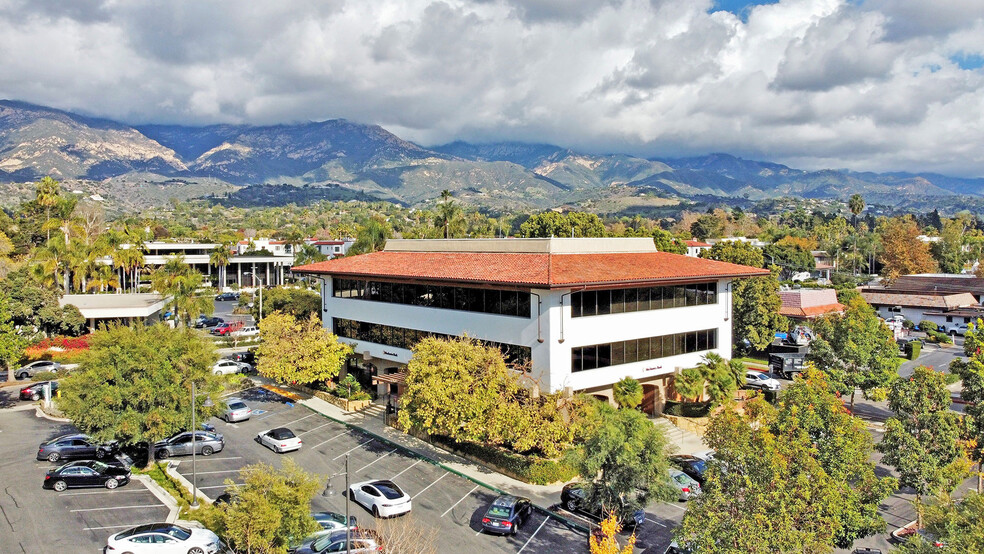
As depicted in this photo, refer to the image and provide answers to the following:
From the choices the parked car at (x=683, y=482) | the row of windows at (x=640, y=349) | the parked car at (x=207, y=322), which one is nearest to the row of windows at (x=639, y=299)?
the row of windows at (x=640, y=349)

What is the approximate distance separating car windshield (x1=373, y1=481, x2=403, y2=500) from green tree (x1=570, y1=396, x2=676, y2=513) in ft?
27.4

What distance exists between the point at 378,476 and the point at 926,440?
26.0m

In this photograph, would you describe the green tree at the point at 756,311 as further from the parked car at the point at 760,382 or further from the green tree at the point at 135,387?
the green tree at the point at 135,387

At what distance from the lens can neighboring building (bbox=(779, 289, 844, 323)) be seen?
70.1 metres

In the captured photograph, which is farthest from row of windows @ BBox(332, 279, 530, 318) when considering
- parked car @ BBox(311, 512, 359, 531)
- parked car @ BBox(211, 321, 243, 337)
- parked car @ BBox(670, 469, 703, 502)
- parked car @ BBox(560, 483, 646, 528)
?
parked car @ BBox(211, 321, 243, 337)

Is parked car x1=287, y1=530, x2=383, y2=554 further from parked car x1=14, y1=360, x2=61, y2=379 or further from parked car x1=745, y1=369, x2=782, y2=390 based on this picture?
parked car x1=14, y1=360, x2=61, y2=379

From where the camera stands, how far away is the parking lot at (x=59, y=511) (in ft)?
84.2

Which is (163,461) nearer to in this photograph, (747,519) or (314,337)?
(314,337)

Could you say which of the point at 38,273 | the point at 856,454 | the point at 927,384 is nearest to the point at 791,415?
the point at 856,454

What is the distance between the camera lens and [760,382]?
52.2 m

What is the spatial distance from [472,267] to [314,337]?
13.8 meters

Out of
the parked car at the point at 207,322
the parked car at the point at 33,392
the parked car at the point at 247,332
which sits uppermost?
the parked car at the point at 207,322

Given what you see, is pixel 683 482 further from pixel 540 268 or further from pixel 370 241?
pixel 370 241

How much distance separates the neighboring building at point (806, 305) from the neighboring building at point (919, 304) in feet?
49.1
